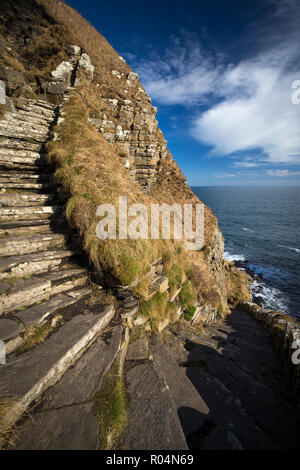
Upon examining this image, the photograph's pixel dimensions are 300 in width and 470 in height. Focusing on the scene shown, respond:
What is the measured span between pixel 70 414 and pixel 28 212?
4.83m

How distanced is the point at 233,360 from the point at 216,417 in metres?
2.69

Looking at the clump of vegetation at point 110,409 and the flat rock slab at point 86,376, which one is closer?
the clump of vegetation at point 110,409

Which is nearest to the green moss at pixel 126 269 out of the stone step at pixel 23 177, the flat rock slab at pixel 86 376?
the flat rock slab at pixel 86 376

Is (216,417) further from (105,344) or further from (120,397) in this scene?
(105,344)

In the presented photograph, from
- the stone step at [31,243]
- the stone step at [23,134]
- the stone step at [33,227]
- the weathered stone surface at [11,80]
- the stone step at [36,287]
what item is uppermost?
the weathered stone surface at [11,80]

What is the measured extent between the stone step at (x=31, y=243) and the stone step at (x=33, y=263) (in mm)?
173

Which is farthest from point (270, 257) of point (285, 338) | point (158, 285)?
point (158, 285)

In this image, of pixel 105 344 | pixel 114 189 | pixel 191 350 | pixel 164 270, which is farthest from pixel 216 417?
pixel 114 189

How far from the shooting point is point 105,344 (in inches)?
124

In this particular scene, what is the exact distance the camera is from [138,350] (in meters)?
3.56

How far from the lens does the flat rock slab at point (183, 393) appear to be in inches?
108

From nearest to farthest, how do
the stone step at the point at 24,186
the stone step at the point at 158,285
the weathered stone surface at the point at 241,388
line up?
the weathered stone surface at the point at 241,388 → the stone step at the point at 158,285 → the stone step at the point at 24,186

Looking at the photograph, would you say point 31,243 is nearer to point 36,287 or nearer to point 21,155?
point 36,287

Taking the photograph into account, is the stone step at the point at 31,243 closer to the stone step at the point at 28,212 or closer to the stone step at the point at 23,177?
the stone step at the point at 28,212
